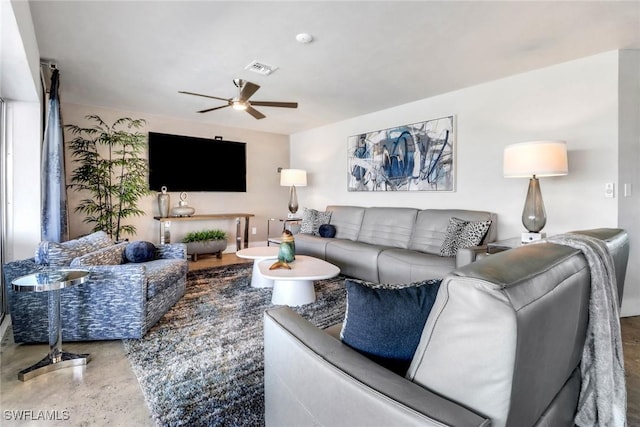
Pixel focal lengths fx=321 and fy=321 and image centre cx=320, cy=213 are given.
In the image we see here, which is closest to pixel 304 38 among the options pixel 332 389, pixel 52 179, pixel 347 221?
pixel 332 389

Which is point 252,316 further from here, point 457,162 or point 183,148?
point 183,148

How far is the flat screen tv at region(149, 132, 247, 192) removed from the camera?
195 inches

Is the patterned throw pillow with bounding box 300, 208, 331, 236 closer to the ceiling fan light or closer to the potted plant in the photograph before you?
the potted plant

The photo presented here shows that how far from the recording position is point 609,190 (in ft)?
8.84

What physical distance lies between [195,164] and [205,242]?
1.32m

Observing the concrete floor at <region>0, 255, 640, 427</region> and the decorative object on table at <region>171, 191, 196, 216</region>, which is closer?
the concrete floor at <region>0, 255, 640, 427</region>

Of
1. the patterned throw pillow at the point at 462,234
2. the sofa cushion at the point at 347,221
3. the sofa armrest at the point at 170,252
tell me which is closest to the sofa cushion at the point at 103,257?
the sofa armrest at the point at 170,252

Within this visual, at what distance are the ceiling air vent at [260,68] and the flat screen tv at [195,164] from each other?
2.60 metres

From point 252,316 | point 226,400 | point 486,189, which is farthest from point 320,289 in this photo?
point 486,189

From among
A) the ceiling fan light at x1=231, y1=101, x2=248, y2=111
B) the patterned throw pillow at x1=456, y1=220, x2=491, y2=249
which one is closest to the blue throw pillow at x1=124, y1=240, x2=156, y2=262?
the ceiling fan light at x1=231, y1=101, x2=248, y2=111

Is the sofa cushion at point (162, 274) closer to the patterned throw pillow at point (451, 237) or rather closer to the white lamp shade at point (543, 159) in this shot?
the patterned throw pillow at point (451, 237)

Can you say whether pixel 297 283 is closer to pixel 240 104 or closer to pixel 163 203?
pixel 240 104

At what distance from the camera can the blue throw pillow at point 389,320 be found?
0.95 metres

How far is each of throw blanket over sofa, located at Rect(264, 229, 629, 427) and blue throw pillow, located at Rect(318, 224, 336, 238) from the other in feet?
11.3
